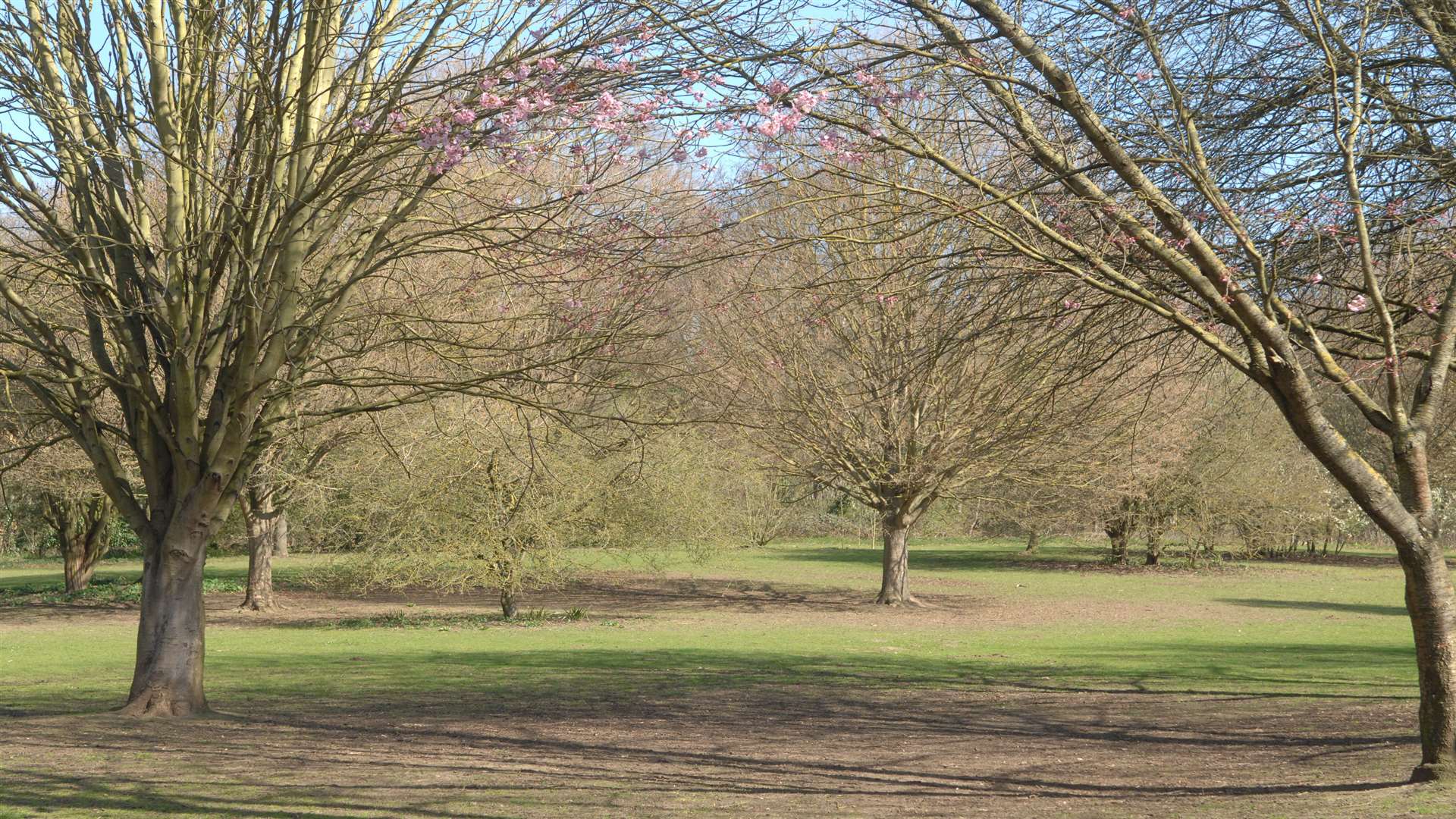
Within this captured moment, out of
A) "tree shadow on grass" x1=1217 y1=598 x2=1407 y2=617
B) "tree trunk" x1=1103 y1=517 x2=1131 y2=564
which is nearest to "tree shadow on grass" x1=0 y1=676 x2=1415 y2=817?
"tree shadow on grass" x1=1217 y1=598 x2=1407 y2=617

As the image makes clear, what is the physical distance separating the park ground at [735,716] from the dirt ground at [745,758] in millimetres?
33

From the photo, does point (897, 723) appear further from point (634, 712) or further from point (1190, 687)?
point (1190, 687)

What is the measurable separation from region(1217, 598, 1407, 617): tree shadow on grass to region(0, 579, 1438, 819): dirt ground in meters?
14.1

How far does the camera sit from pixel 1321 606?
77.7 ft

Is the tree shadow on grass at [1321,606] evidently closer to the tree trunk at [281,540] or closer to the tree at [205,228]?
the tree at [205,228]

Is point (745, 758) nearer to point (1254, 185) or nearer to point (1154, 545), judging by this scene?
point (1254, 185)

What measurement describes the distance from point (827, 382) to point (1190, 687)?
11241mm

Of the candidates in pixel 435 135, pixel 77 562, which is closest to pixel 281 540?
pixel 77 562

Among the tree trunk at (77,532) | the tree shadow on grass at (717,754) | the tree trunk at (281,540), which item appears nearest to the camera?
the tree shadow on grass at (717,754)

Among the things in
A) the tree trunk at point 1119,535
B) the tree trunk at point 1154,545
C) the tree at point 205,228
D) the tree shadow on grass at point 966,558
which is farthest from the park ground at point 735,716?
the tree shadow on grass at point 966,558

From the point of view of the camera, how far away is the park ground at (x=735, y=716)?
19.6ft

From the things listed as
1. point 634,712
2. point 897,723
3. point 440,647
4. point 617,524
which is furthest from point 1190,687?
point 617,524

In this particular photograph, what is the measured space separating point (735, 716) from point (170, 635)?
4283 mm

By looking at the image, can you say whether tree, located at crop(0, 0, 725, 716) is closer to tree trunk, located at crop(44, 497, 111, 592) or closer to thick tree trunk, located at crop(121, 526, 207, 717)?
thick tree trunk, located at crop(121, 526, 207, 717)
